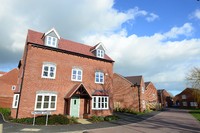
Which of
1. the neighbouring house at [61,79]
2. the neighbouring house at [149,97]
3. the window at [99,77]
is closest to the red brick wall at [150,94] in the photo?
the neighbouring house at [149,97]

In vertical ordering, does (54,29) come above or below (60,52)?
above

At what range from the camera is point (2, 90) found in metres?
35.2

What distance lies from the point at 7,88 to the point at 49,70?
22710 mm

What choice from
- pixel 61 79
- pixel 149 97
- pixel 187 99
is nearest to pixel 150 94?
pixel 149 97

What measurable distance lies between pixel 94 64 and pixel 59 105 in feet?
26.1

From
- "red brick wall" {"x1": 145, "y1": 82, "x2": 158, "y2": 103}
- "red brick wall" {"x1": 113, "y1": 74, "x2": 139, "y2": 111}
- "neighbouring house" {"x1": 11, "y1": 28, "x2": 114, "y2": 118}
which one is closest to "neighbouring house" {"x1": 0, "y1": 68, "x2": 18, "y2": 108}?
"neighbouring house" {"x1": 11, "y1": 28, "x2": 114, "y2": 118}

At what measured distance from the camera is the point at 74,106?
20.6 meters

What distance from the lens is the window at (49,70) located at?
1922 centimetres

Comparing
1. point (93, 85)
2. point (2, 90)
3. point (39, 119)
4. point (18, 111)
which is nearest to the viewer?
point (39, 119)

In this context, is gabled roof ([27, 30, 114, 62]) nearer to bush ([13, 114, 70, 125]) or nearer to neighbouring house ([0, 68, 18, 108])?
bush ([13, 114, 70, 125])

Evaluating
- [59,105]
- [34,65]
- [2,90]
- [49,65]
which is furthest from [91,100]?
[2,90]

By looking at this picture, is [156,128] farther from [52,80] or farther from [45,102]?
[52,80]

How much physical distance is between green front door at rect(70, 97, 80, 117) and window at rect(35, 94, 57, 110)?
2346mm

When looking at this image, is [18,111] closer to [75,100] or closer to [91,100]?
[75,100]
